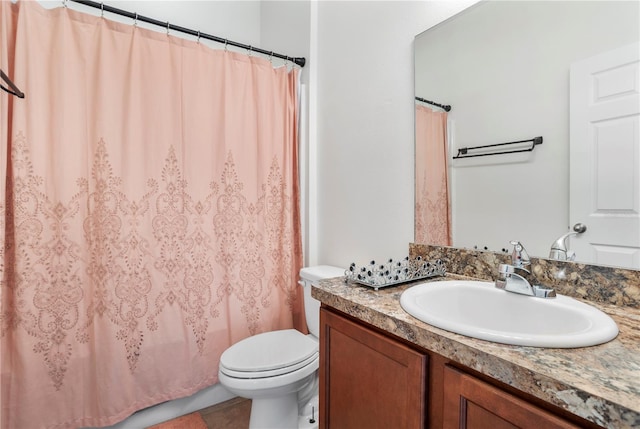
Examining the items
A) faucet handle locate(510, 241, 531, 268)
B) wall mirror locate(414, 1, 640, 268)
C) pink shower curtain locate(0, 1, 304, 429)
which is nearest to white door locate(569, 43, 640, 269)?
wall mirror locate(414, 1, 640, 268)

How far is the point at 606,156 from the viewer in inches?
35.2

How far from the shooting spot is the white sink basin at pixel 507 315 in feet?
2.02

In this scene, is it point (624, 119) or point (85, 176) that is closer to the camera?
point (624, 119)

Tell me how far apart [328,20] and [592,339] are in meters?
1.97

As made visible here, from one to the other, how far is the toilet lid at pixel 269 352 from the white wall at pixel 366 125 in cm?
50

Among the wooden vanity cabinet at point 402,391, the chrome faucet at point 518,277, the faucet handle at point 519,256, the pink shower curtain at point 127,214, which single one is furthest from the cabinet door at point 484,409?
the pink shower curtain at point 127,214

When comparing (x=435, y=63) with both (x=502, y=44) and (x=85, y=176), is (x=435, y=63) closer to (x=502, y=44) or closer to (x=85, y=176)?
(x=502, y=44)

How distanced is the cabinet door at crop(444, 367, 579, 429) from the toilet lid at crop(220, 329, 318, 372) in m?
0.86

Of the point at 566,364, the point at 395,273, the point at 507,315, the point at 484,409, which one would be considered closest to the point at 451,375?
the point at 484,409

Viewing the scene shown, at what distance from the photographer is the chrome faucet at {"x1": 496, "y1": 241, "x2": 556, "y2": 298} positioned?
870 millimetres

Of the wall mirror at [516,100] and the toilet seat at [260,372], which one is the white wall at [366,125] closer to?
the wall mirror at [516,100]

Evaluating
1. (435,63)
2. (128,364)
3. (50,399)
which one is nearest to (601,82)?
(435,63)

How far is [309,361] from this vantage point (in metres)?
1.45

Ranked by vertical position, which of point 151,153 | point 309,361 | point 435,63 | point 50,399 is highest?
point 435,63
